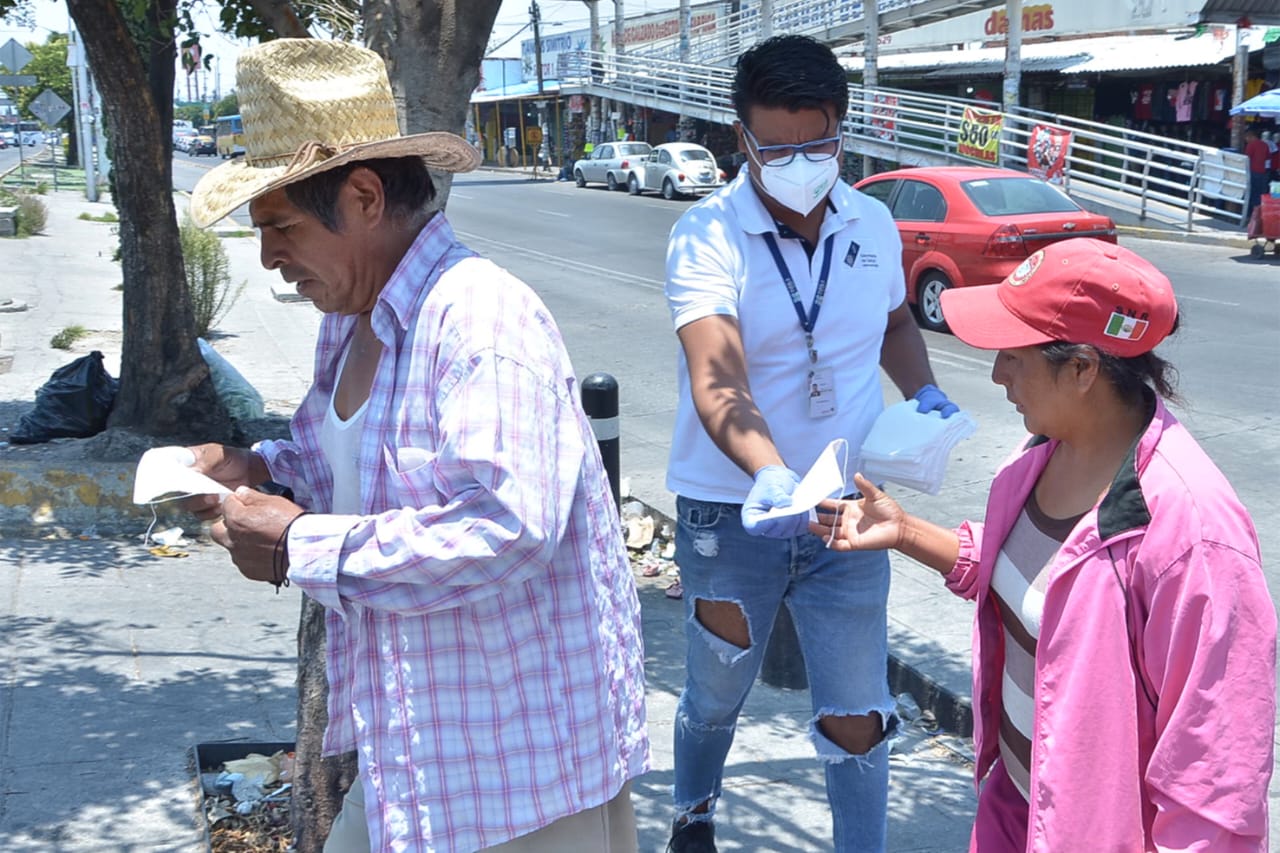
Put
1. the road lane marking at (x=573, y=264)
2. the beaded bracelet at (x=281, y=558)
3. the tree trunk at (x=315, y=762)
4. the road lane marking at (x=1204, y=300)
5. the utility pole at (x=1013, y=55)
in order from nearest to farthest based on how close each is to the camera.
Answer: the beaded bracelet at (x=281, y=558) → the tree trunk at (x=315, y=762) → the road lane marking at (x=1204, y=300) → the road lane marking at (x=573, y=264) → the utility pole at (x=1013, y=55)

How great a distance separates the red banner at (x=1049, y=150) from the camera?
77.4 feet

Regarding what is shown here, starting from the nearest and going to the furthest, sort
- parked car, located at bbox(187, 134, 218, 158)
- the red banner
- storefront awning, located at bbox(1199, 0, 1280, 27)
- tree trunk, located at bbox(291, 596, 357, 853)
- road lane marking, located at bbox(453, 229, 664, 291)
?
tree trunk, located at bbox(291, 596, 357, 853), road lane marking, located at bbox(453, 229, 664, 291), storefront awning, located at bbox(1199, 0, 1280, 27), the red banner, parked car, located at bbox(187, 134, 218, 158)

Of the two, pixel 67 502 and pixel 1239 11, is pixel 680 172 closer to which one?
pixel 1239 11

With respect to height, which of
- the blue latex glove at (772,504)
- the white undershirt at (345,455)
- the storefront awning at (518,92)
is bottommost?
the blue latex glove at (772,504)

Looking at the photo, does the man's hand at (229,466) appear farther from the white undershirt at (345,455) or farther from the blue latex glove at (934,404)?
the blue latex glove at (934,404)

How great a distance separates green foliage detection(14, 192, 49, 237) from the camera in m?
22.5

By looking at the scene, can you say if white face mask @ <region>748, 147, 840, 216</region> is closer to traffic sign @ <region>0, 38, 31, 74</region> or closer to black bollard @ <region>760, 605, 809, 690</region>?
black bollard @ <region>760, 605, 809, 690</region>

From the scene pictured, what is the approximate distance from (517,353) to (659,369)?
9442 mm

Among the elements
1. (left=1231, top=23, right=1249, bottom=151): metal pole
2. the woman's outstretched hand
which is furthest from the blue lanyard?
(left=1231, top=23, right=1249, bottom=151): metal pole

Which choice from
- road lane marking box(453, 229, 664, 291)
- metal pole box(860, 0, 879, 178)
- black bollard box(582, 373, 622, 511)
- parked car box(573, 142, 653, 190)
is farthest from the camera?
parked car box(573, 142, 653, 190)

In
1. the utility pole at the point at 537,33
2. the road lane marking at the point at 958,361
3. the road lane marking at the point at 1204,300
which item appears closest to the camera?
the road lane marking at the point at 958,361

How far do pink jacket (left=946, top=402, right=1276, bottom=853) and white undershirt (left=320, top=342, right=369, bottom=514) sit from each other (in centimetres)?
110

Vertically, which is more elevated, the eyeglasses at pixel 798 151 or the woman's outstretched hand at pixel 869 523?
the eyeglasses at pixel 798 151

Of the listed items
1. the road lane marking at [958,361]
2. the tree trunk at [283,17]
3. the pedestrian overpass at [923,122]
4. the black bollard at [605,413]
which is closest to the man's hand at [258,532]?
the tree trunk at [283,17]
